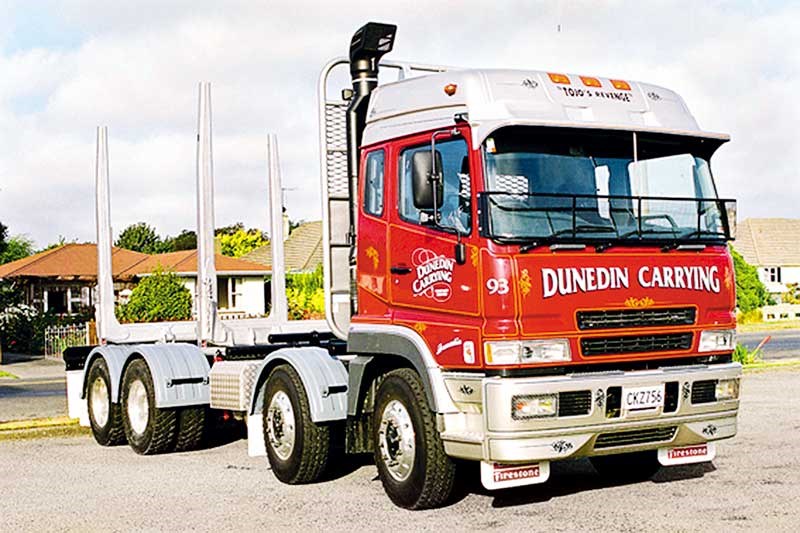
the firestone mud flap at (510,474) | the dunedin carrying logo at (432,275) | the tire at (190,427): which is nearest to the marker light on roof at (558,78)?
the dunedin carrying logo at (432,275)

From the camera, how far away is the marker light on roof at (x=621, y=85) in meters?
8.88

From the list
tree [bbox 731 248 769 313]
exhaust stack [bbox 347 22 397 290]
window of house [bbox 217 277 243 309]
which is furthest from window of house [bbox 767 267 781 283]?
exhaust stack [bbox 347 22 397 290]

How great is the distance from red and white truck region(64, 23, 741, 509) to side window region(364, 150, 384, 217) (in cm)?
2

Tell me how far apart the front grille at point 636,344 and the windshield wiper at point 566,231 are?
2.49 feet

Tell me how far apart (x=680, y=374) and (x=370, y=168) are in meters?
2.92

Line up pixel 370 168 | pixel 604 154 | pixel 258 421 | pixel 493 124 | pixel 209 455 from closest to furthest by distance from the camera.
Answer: pixel 493 124, pixel 604 154, pixel 370 168, pixel 258 421, pixel 209 455

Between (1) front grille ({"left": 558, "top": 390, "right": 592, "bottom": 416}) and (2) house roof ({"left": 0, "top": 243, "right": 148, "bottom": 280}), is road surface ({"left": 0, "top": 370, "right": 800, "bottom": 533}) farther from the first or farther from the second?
(2) house roof ({"left": 0, "top": 243, "right": 148, "bottom": 280})

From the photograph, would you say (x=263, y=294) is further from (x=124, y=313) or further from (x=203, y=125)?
(x=203, y=125)

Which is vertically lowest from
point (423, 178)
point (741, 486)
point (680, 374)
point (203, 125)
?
point (741, 486)

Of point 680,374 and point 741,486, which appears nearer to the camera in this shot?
point 680,374

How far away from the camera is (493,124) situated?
807 cm

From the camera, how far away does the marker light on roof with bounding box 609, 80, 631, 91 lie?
8883 mm

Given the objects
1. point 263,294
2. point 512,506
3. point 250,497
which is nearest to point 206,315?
point 250,497

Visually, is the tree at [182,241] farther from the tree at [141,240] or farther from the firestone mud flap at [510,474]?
the firestone mud flap at [510,474]
